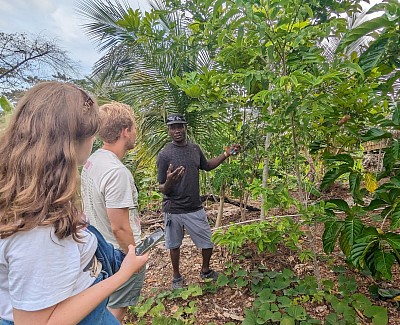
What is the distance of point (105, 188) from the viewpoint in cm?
171

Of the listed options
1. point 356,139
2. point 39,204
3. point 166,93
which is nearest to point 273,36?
point 356,139

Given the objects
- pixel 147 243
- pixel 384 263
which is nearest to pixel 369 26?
pixel 384 263

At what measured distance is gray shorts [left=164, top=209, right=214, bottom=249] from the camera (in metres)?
2.82

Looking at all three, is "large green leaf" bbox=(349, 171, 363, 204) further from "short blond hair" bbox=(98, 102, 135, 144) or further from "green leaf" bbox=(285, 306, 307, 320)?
"short blond hair" bbox=(98, 102, 135, 144)

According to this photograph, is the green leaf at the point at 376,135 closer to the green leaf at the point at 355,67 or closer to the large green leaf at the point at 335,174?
the large green leaf at the point at 335,174

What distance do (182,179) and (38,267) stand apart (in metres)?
2.15

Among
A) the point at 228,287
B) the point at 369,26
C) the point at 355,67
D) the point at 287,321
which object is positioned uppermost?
the point at 369,26

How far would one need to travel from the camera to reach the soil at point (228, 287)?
232cm

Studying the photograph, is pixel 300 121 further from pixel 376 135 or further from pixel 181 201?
pixel 181 201

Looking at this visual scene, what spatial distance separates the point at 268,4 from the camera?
147 centimetres

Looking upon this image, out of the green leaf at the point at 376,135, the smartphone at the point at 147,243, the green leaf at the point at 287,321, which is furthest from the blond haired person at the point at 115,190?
the green leaf at the point at 376,135

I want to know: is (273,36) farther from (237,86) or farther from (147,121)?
(147,121)

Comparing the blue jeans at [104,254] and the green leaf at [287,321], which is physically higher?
the blue jeans at [104,254]

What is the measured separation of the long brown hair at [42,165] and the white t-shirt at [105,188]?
83 centimetres
